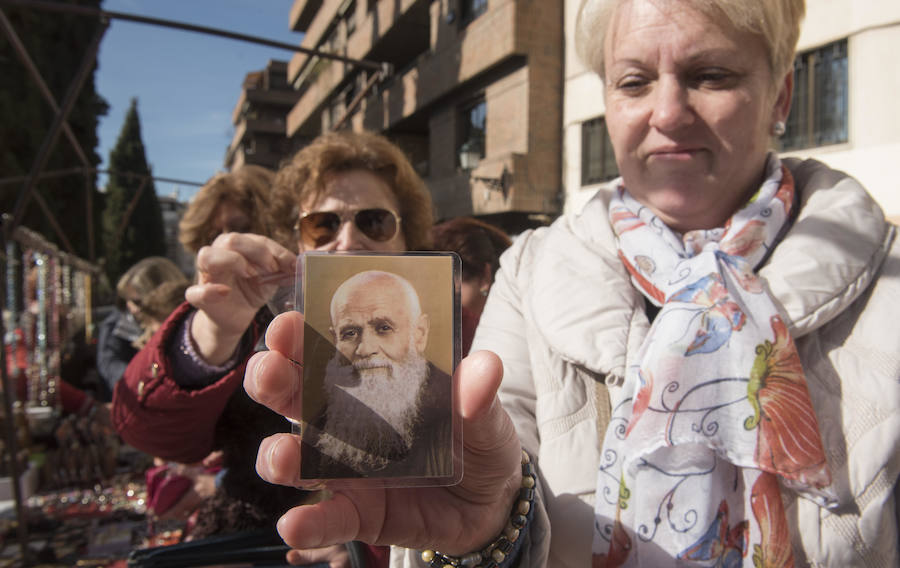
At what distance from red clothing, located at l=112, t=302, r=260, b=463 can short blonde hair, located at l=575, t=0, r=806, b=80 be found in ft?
3.92

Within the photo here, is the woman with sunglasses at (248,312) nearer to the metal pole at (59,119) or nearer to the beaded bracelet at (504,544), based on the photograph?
the beaded bracelet at (504,544)

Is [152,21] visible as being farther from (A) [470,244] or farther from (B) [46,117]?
(B) [46,117]

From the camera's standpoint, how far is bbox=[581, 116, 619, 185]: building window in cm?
980

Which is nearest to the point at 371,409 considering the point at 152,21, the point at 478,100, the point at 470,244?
the point at 470,244

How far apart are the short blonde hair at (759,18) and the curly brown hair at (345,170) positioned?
0.82 metres

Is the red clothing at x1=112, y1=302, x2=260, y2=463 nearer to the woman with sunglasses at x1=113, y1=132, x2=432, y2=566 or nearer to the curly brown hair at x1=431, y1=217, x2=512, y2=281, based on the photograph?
the woman with sunglasses at x1=113, y1=132, x2=432, y2=566

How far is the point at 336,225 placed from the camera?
1.82 m

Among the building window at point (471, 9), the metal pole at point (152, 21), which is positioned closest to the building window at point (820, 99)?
the metal pole at point (152, 21)

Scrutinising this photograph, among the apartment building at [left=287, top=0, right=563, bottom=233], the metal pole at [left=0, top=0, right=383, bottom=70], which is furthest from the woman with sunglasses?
the apartment building at [left=287, top=0, right=563, bottom=233]

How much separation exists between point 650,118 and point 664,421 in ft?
2.28

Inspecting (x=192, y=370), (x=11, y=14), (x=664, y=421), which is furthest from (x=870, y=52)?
(x=11, y=14)

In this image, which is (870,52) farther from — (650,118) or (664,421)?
(664,421)

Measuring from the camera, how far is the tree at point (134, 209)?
119ft

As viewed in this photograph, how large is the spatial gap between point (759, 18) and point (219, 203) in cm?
207
